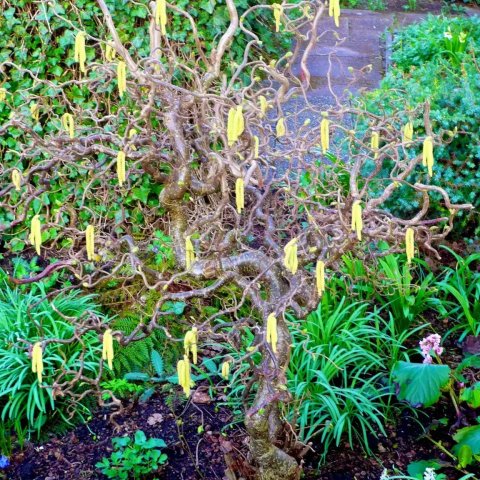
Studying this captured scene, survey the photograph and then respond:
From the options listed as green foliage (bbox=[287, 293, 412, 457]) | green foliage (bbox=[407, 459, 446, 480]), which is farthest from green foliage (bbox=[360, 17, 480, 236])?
green foliage (bbox=[407, 459, 446, 480])

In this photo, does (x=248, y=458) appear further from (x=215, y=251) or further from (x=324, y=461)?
(x=215, y=251)

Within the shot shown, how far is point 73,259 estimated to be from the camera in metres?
3.16

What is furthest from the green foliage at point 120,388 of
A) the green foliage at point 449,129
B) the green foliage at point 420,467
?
the green foliage at point 449,129

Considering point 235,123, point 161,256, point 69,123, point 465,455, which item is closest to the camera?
point 235,123

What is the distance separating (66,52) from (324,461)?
3.14 meters

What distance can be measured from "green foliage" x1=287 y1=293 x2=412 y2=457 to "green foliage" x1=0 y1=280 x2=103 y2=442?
1.08 meters

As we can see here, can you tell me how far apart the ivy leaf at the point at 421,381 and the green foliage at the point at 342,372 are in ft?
0.85

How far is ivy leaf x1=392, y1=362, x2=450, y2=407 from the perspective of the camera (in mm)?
3566

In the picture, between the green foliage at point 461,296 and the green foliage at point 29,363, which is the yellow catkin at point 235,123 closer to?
the green foliage at point 29,363

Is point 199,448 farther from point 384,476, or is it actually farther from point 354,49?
point 354,49

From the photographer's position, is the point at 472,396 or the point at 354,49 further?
A: the point at 354,49

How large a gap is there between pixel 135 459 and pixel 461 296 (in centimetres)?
193

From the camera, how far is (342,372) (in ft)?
13.4

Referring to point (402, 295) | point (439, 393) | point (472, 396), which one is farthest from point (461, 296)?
point (439, 393)
